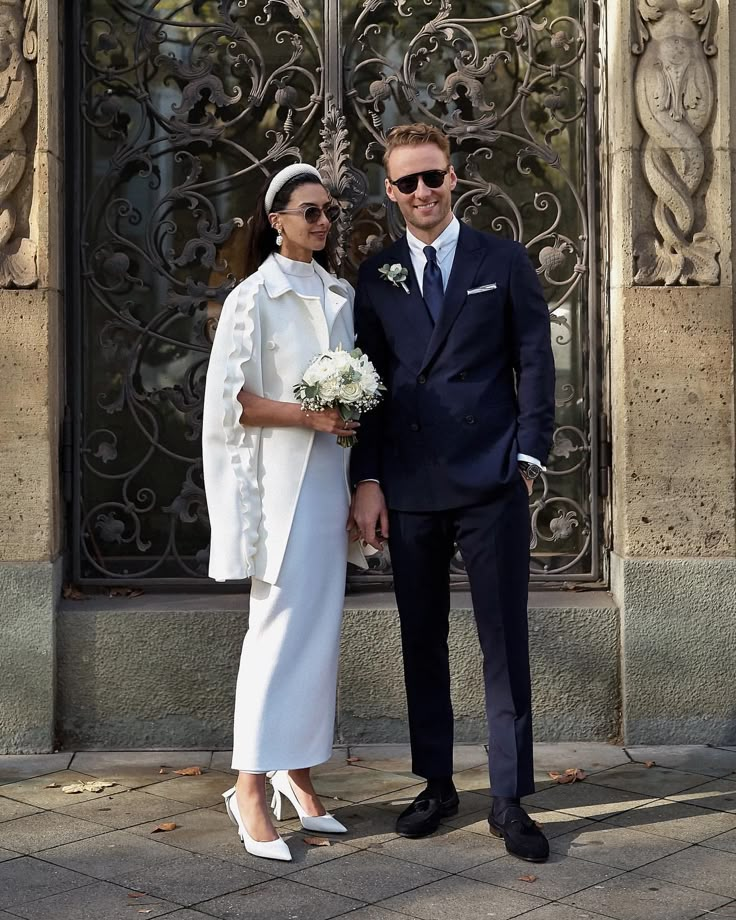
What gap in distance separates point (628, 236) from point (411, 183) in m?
1.57

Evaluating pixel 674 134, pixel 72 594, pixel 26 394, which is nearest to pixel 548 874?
pixel 72 594

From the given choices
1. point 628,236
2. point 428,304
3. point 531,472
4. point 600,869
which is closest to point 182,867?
point 600,869

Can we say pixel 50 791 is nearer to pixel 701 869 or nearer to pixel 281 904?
pixel 281 904

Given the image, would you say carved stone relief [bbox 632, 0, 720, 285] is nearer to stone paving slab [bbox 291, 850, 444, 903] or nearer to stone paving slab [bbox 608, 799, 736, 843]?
stone paving slab [bbox 608, 799, 736, 843]

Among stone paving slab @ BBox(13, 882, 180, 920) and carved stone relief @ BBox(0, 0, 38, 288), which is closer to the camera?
stone paving slab @ BBox(13, 882, 180, 920)

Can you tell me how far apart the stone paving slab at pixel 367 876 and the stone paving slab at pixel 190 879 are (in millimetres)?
174

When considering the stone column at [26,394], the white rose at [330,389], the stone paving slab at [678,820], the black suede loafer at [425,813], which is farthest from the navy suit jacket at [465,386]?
the stone column at [26,394]

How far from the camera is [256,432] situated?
177 inches

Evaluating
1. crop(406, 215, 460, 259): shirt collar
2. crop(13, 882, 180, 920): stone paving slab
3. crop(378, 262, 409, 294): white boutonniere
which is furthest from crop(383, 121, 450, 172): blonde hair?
crop(13, 882, 180, 920): stone paving slab

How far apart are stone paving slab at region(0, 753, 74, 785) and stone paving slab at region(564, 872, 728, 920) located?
7.72ft

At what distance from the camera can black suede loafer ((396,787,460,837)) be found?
14.8 ft

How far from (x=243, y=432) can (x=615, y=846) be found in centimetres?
182

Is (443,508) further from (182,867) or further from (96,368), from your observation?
(96,368)

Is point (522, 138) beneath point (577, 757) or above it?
above
